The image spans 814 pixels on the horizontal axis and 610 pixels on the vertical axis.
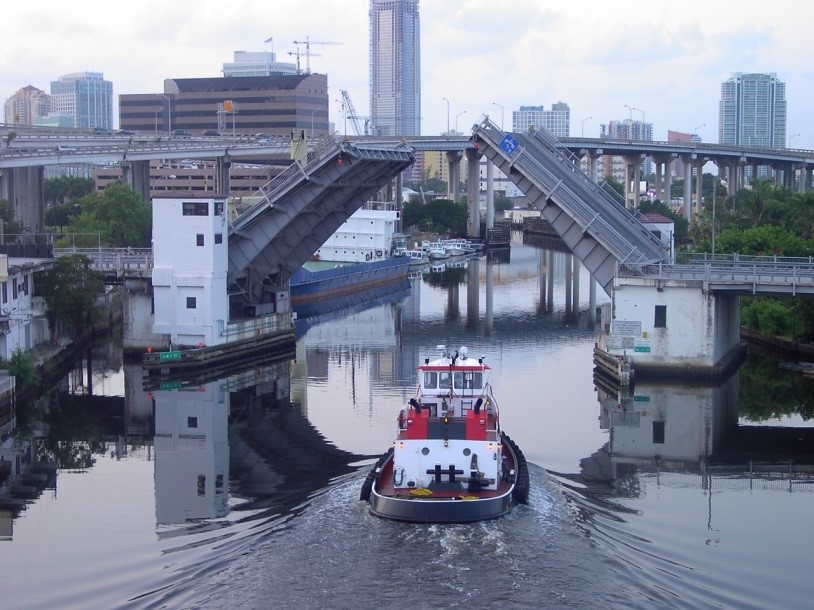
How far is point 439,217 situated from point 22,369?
84074mm

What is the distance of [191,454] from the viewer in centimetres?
3169

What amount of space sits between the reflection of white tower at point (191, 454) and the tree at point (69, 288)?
666cm

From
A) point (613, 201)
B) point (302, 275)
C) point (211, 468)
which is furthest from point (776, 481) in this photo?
point (302, 275)

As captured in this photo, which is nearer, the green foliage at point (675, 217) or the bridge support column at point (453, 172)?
the green foliage at point (675, 217)

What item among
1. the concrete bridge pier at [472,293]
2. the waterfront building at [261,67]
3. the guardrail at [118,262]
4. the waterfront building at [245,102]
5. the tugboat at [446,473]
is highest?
the waterfront building at [261,67]

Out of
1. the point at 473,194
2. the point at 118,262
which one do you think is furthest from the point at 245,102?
the point at 118,262

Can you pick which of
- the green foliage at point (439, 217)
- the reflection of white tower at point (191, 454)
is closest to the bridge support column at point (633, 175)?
the green foliage at point (439, 217)

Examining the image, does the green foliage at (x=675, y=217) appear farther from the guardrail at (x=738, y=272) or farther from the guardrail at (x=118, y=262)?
the guardrail at (x=118, y=262)

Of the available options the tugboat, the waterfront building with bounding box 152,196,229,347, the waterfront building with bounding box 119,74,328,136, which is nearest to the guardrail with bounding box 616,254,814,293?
the waterfront building with bounding box 152,196,229,347

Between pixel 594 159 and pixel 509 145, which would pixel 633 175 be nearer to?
pixel 594 159

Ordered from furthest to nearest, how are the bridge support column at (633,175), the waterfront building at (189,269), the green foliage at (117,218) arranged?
the bridge support column at (633,175) < the green foliage at (117,218) < the waterfront building at (189,269)

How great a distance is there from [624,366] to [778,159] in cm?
8580

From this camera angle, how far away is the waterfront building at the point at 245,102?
473 feet

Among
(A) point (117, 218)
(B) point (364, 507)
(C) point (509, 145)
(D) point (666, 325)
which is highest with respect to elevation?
(C) point (509, 145)
